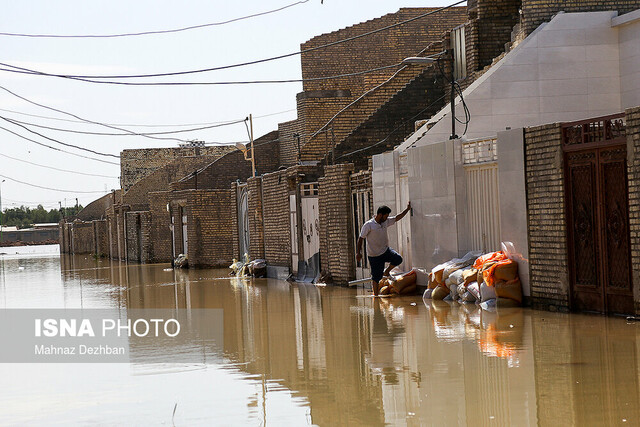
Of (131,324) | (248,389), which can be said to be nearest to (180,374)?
(248,389)

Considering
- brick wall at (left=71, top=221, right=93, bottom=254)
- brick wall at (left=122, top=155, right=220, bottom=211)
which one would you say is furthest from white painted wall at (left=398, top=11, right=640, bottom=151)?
brick wall at (left=71, top=221, right=93, bottom=254)

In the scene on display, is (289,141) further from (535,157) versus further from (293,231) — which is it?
(535,157)

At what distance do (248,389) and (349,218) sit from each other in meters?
11.7

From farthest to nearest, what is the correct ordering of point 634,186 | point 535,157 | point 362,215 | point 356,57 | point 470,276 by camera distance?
point 356,57 → point 362,215 → point 470,276 → point 535,157 → point 634,186

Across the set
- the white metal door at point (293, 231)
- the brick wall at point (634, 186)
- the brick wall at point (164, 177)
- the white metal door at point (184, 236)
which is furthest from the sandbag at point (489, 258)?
the brick wall at point (164, 177)

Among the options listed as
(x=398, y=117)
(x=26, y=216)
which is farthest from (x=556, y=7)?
(x=26, y=216)

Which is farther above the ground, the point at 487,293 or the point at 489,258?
the point at 489,258

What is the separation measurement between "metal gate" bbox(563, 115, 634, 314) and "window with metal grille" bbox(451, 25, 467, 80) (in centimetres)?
1262

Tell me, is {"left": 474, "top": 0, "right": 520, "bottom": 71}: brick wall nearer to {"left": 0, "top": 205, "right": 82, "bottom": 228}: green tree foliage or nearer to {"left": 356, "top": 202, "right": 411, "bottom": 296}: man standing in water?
{"left": 356, "top": 202, "right": 411, "bottom": 296}: man standing in water

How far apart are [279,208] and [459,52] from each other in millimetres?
6338

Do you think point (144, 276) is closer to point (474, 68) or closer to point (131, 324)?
point (474, 68)

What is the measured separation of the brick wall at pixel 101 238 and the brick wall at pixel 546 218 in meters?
43.7

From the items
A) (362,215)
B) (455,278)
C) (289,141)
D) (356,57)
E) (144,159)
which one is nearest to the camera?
(455,278)

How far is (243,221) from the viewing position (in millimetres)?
29141
